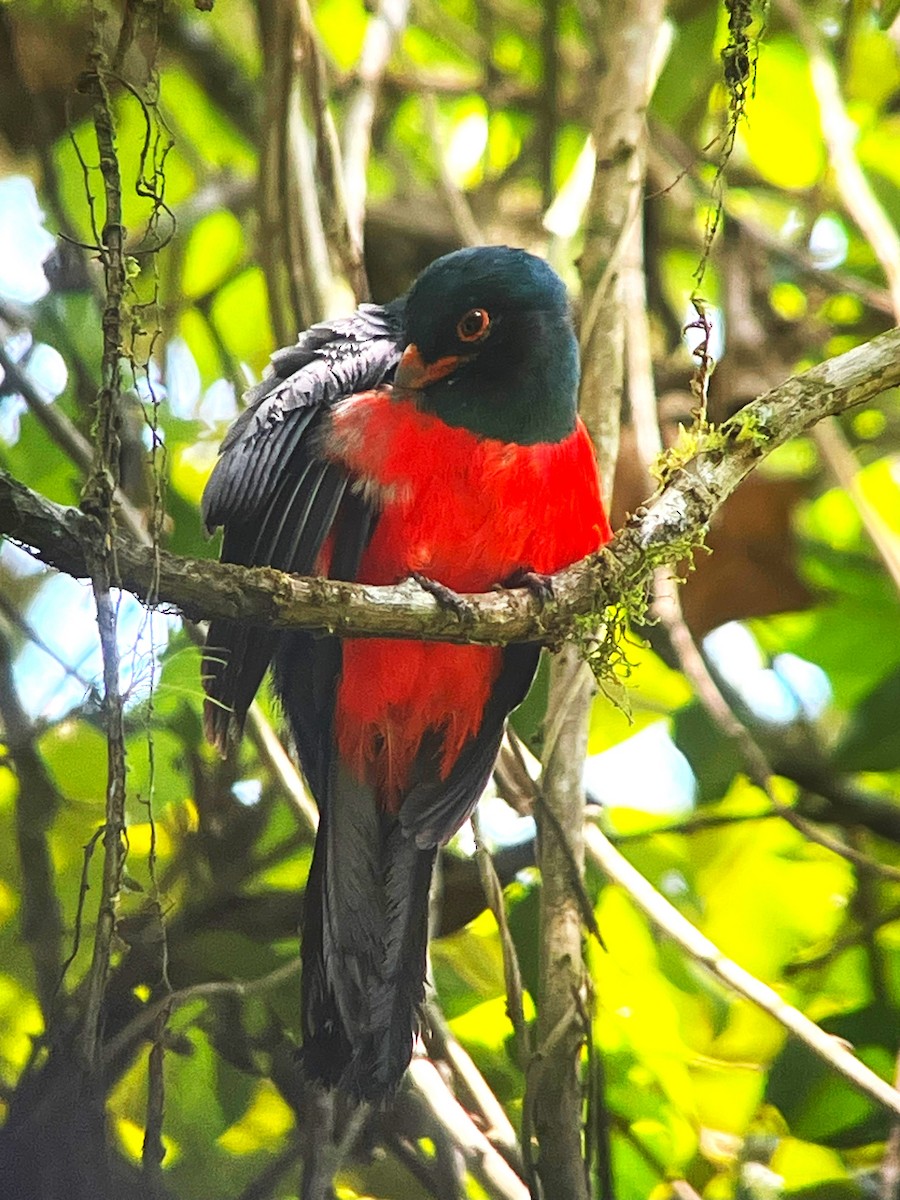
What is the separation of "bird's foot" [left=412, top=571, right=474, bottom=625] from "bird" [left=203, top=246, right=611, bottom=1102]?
111mm

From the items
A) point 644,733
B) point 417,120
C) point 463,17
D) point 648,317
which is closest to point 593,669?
point 644,733

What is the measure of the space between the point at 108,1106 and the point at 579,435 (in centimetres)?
92

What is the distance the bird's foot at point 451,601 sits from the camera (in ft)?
4.42

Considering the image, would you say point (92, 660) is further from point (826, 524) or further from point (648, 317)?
point (826, 524)

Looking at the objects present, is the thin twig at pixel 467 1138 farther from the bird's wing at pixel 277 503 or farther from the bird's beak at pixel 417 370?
the bird's beak at pixel 417 370

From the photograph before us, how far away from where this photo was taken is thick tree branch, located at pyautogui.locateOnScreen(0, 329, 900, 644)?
117cm

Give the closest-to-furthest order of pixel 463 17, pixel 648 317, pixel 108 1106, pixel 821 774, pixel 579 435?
pixel 108 1106
pixel 579 435
pixel 821 774
pixel 648 317
pixel 463 17

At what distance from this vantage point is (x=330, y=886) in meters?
1.49

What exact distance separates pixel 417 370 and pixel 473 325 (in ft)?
0.31

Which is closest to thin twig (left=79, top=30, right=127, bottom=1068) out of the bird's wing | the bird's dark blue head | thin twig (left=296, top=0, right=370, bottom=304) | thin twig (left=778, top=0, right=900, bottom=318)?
the bird's wing

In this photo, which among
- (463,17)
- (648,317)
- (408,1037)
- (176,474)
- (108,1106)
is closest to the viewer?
(108,1106)

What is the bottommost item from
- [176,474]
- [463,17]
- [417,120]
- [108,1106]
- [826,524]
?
[108,1106]

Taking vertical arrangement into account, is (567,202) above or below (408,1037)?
above

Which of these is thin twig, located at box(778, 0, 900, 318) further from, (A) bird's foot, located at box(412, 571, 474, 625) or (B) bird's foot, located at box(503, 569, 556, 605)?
(A) bird's foot, located at box(412, 571, 474, 625)
